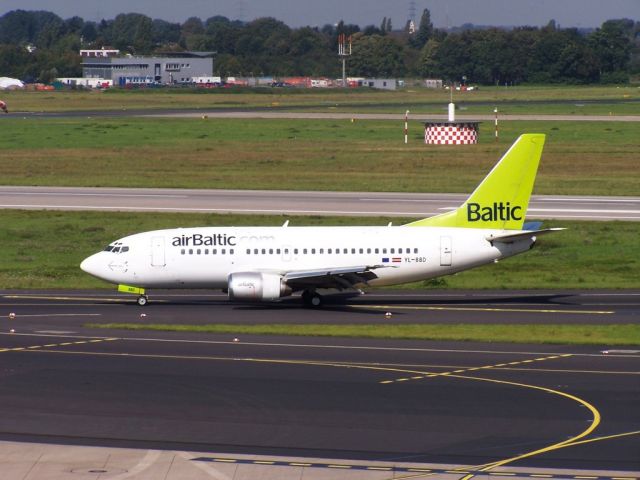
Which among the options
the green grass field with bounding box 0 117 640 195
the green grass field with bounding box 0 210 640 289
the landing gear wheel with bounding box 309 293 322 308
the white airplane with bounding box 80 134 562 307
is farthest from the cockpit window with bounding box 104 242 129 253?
the green grass field with bounding box 0 117 640 195

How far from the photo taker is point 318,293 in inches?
1987

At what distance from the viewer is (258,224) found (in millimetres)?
68688

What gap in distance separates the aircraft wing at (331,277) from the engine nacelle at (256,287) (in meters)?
0.43

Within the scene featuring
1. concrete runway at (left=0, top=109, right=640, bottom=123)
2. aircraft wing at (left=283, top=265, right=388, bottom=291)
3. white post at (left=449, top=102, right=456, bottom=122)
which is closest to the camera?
aircraft wing at (left=283, top=265, right=388, bottom=291)

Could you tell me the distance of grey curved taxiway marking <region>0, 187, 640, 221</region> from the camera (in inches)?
2891

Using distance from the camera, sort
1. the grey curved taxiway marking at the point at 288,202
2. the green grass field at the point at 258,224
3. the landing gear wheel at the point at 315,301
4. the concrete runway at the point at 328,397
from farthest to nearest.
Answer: the grey curved taxiway marking at the point at 288,202 → the green grass field at the point at 258,224 → the landing gear wheel at the point at 315,301 → the concrete runway at the point at 328,397

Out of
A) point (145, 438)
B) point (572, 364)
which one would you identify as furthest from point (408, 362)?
point (145, 438)

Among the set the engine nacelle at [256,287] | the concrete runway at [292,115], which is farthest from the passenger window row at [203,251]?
the concrete runway at [292,115]

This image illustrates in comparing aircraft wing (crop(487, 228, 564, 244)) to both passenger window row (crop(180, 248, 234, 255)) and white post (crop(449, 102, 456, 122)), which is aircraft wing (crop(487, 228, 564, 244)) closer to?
passenger window row (crop(180, 248, 234, 255))

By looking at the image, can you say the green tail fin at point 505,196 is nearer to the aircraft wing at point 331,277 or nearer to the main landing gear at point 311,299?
the aircraft wing at point 331,277

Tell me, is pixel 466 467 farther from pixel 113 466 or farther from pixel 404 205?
pixel 404 205

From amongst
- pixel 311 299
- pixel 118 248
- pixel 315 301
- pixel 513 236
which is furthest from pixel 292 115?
pixel 513 236

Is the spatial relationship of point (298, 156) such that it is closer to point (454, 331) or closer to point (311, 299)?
point (311, 299)

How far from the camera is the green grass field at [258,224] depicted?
55.6 metres
